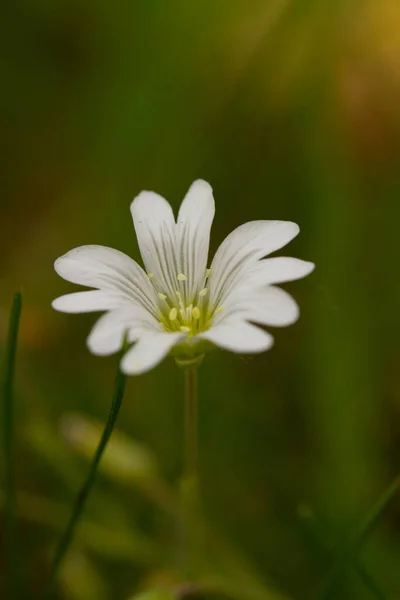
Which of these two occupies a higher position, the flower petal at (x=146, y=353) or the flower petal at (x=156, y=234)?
the flower petal at (x=156, y=234)

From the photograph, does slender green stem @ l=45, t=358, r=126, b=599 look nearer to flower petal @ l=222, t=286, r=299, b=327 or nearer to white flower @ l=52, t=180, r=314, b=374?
white flower @ l=52, t=180, r=314, b=374

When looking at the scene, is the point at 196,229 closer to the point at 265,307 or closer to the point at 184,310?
the point at 184,310

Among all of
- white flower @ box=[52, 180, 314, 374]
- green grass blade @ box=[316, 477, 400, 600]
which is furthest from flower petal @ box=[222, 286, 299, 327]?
green grass blade @ box=[316, 477, 400, 600]

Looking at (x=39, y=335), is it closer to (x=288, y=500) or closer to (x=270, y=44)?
(x=288, y=500)

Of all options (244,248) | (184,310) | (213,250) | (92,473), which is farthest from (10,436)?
(213,250)

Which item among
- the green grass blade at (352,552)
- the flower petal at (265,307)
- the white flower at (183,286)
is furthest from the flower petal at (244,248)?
the green grass blade at (352,552)

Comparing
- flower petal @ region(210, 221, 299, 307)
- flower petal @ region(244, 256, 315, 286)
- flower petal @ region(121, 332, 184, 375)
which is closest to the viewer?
flower petal @ region(121, 332, 184, 375)

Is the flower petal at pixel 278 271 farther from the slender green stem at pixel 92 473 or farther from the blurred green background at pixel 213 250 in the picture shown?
the blurred green background at pixel 213 250
